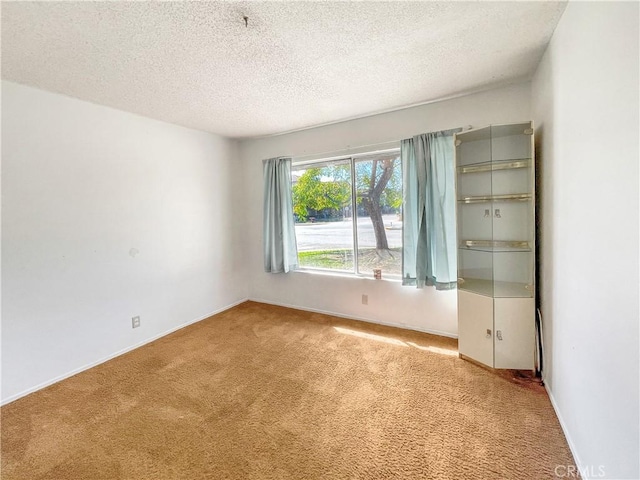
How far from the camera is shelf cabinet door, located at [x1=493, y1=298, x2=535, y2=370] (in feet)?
7.15

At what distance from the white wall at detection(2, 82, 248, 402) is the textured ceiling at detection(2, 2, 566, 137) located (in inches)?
13.3

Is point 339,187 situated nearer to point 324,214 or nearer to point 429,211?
point 324,214

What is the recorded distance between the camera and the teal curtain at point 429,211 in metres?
2.79

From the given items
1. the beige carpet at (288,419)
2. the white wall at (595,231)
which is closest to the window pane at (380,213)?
the beige carpet at (288,419)

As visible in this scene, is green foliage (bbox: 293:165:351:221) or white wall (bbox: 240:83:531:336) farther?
green foliage (bbox: 293:165:351:221)

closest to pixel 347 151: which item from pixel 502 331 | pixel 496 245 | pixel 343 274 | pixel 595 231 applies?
pixel 343 274

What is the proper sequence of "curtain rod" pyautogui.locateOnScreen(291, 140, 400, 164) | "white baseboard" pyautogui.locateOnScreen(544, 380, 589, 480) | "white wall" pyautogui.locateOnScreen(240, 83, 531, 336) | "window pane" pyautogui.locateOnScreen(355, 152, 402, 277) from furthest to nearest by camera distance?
1. "window pane" pyautogui.locateOnScreen(355, 152, 402, 277)
2. "curtain rod" pyautogui.locateOnScreen(291, 140, 400, 164)
3. "white wall" pyautogui.locateOnScreen(240, 83, 531, 336)
4. "white baseboard" pyautogui.locateOnScreen(544, 380, 589, 480)

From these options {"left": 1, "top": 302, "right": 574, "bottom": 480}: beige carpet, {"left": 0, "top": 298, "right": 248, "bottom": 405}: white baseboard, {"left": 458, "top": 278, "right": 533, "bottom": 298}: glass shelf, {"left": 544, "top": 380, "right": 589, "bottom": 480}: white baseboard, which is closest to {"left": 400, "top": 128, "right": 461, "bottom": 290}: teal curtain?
{"left": 458, "top": 278, "right": 533, "bottom": 298}: glass shelf

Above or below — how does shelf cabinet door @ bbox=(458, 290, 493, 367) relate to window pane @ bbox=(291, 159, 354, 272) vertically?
below

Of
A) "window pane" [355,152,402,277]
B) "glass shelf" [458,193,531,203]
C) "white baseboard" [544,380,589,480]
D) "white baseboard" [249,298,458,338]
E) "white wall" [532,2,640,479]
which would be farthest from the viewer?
"window pane" [355,152,402,277]

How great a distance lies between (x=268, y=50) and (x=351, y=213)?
2.07m

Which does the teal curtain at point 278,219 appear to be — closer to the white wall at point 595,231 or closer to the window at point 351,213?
the window at point 351,213

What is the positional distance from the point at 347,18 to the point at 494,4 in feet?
2.59

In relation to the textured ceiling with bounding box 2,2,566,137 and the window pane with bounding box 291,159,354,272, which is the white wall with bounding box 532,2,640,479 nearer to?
the textured ceiling with bounding box 2,2,566,137
